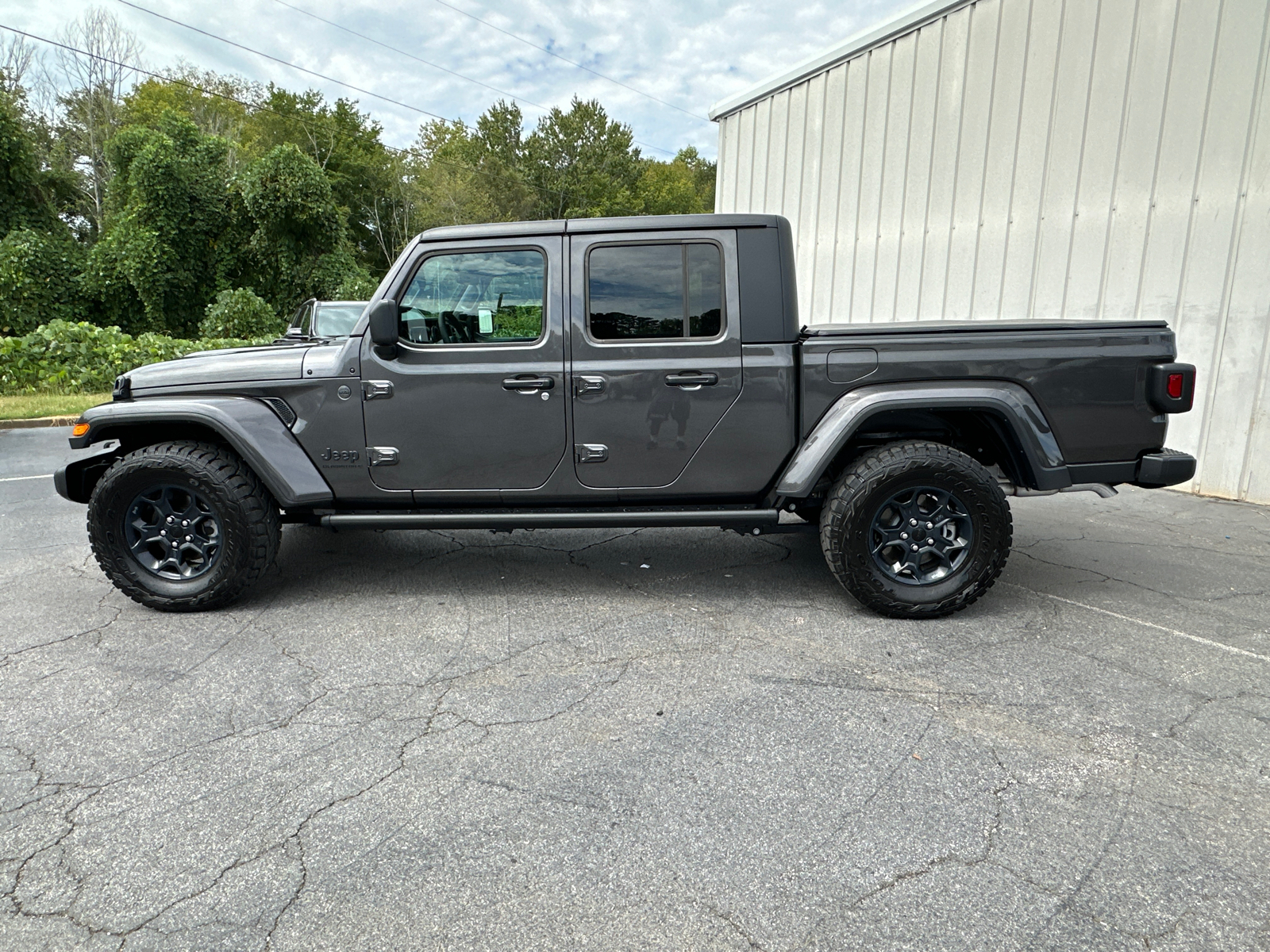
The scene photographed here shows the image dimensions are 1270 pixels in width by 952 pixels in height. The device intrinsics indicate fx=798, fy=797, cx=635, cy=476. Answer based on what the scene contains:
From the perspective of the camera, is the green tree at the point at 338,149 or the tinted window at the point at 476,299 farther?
the green tree at the point at 338,149

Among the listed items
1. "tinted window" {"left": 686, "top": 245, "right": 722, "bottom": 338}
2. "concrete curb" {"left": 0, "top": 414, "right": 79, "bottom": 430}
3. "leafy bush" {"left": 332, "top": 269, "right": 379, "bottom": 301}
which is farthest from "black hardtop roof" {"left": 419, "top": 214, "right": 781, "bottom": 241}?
"leafy bush" {"left": 332, "top": 269, "right": 379, "bottom": 301}

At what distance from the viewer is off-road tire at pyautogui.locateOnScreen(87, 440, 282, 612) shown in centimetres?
388

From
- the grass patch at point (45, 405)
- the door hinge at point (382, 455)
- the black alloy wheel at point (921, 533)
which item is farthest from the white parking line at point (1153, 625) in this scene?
the grass patch at point (45, 405)

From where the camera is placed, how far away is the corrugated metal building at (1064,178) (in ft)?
20.7

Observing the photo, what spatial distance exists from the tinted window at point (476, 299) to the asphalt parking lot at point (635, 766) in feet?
4.56

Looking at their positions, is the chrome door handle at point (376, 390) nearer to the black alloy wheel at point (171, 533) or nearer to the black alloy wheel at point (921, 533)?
the black alloy wheel at point (171, 533)

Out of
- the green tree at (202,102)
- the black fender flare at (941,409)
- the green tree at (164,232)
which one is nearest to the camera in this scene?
the black fender flare at (941,409)

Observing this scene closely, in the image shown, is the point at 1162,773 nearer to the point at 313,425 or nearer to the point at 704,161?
the point at 313,425

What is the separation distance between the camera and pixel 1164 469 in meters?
3.77

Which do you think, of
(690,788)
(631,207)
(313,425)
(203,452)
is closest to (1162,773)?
(690,788)

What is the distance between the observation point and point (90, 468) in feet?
13.6

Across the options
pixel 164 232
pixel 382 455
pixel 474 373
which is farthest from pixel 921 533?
pixel 164 232

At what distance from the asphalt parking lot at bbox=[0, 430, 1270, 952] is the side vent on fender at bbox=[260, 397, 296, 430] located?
978 mm

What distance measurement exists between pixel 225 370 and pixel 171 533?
0.87m
